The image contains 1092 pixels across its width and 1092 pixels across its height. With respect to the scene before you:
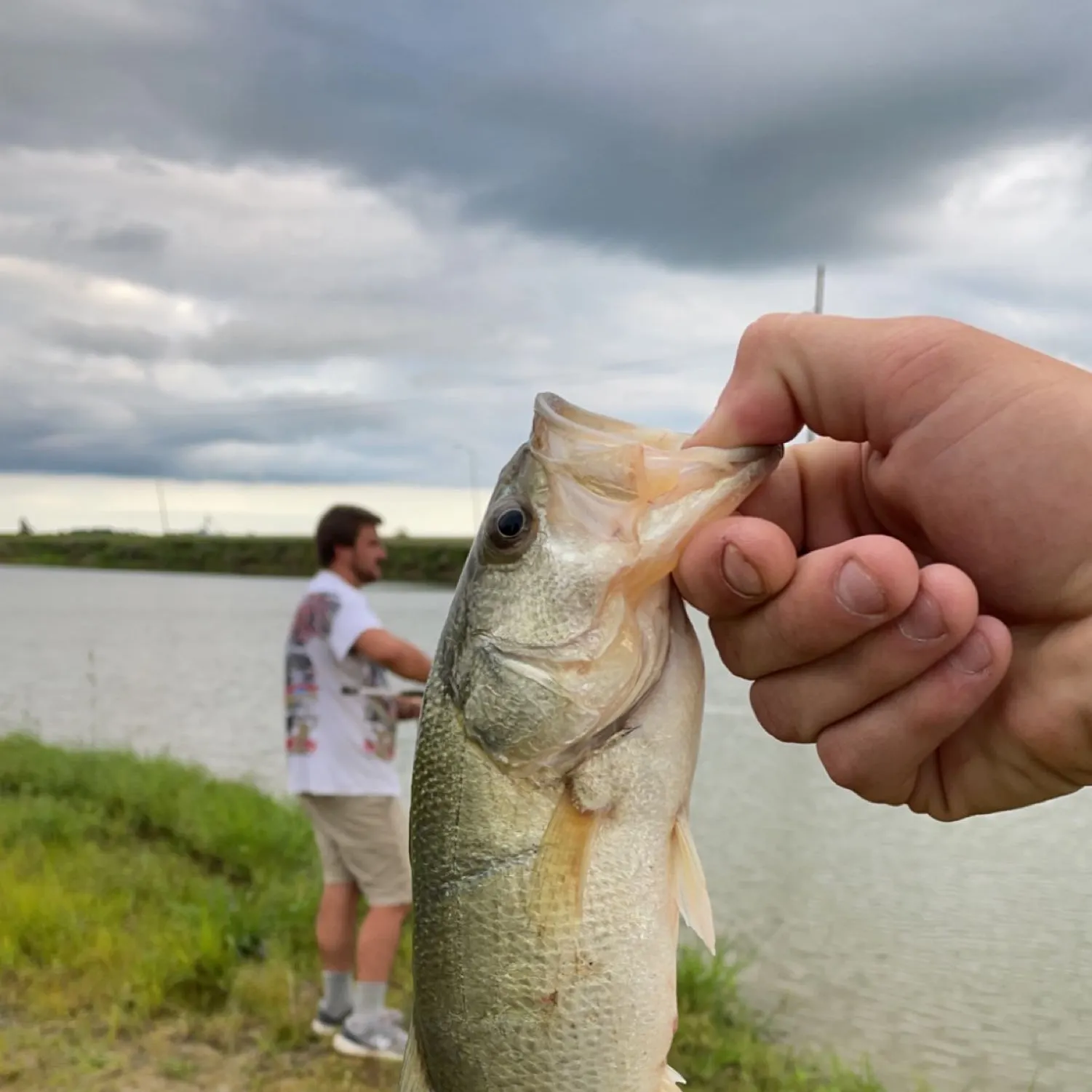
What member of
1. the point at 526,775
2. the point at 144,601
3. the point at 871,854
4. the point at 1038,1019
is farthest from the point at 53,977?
the point at 144,601

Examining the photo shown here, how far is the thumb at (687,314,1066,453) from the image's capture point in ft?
6.83

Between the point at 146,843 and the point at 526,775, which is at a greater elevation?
the point at 526,775

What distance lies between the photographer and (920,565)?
2375mm

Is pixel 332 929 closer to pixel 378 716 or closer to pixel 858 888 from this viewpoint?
pixel 378 716

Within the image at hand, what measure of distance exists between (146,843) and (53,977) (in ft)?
10.7

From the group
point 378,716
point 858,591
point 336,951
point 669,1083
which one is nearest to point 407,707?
point 378,716

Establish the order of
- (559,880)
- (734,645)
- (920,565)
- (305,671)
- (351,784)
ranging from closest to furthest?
(559,880)
(734,645)
(920,565)
(351,784)
(305,671)

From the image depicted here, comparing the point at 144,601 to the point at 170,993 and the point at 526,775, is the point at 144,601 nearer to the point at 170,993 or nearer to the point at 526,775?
the point at 170,993

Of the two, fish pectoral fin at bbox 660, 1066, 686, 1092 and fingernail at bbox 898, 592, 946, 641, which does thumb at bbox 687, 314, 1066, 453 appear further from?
fish pectoral fin at bbox 660, 1066, 686, 1092

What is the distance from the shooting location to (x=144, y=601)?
53.3 metres

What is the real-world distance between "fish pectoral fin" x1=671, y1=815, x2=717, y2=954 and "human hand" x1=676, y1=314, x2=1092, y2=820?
0.43 metres

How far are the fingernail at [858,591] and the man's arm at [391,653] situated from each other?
3.80 m

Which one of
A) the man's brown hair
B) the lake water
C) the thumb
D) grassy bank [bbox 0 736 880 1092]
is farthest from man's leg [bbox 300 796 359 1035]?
the thumb

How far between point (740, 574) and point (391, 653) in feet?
12.4
